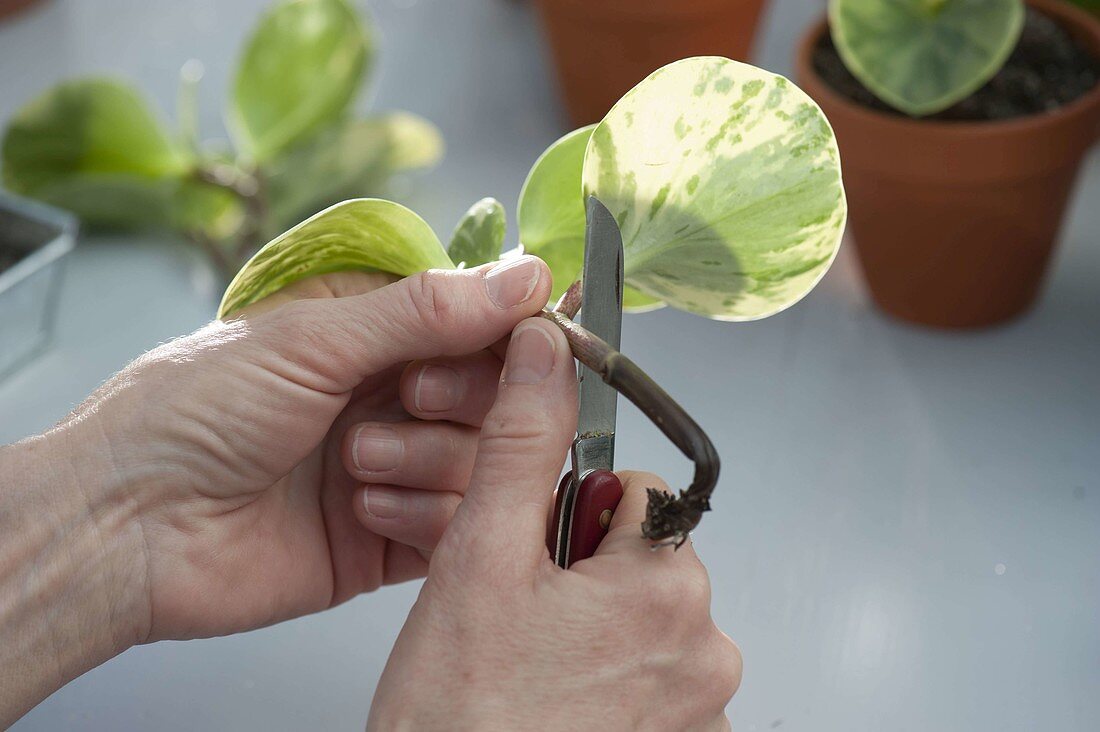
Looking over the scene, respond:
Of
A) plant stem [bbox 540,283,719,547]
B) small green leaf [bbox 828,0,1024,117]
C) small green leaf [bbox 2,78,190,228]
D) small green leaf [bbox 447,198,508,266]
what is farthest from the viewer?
small green leaf [bbox 2,78,190,228]

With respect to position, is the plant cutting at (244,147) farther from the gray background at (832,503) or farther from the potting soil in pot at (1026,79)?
the potting soil in pot at (1026,79)

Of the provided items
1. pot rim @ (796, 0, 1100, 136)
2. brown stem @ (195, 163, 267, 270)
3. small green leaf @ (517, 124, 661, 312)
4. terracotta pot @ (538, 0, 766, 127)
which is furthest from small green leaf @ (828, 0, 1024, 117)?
brown stem @ (195, 163, 267, 270)

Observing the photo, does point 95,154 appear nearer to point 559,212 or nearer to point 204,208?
→ point 204,208

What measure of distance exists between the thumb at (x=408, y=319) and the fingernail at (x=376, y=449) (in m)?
0.05

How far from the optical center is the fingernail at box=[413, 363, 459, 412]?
44 cm

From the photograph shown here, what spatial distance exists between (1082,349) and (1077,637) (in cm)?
23

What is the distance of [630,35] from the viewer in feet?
2.52

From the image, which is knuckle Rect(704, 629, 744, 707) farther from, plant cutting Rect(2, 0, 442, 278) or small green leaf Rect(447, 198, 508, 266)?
plant cutting Rect(2, 0, 442, 278)

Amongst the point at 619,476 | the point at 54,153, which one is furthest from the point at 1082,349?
the point at 54,153

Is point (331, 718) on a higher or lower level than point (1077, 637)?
higher

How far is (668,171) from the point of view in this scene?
36cm

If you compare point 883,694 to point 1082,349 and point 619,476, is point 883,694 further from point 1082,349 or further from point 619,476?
point 1082,349

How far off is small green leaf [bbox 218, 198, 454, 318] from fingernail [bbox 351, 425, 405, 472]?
7cm

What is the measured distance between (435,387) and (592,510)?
10cm
